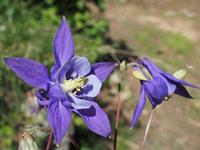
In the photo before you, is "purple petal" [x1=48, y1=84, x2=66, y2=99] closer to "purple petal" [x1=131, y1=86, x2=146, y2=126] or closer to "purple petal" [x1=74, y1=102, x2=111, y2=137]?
"purple petal" [x1=74, y1=102, x2=111, y2=137]

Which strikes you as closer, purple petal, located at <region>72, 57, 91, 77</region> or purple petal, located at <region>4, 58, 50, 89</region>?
purple petal, located at <region>4, 58, 50, 89</region>

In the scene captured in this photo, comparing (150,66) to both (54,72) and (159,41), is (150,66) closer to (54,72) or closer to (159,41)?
(54,72)

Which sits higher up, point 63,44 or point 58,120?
point 63,44

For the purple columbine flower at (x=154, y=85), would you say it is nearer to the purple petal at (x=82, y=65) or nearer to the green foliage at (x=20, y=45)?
the purple petal at (x=82, y=65)

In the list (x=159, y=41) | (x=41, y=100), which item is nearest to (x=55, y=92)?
(x=41, y=100)

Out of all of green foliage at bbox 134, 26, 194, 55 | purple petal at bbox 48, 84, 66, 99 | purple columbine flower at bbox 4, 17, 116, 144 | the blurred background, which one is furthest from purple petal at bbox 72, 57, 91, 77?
green foliage at bbox 134, 26, 194, 55

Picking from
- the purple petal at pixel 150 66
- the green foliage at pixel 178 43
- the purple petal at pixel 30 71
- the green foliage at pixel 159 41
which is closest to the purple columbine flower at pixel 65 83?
the purple petal at pixel 30 71
